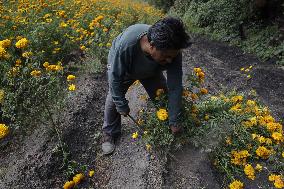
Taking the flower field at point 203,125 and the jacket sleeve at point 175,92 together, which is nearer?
the jacket sleeve at point 175,92

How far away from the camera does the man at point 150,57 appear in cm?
282

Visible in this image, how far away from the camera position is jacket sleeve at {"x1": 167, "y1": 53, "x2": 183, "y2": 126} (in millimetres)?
3334

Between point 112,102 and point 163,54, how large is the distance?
50.0 inches

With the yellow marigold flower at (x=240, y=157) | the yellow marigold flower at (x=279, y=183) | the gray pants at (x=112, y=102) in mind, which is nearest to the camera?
the yellow marigold flower at (x=279, y=183)

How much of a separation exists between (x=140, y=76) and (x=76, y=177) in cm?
133

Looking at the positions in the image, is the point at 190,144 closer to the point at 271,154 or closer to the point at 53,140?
the point at 271,154

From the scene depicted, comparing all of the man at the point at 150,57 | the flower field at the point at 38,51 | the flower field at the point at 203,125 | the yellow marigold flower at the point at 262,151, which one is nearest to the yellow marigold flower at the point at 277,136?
the flower field at the point at 203,125

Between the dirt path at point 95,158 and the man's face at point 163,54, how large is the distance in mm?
1206

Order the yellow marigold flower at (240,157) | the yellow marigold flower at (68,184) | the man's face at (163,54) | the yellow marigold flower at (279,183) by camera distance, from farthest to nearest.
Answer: the yellow marigold flower at (68,184)
the yellow marigold flower at (240,157)
the yellow marigold flower at (279,183)
the man's face at (163,54)

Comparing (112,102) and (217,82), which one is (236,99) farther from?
(217,82)

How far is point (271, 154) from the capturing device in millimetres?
3428

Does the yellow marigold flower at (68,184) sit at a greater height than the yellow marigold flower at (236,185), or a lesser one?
lesser

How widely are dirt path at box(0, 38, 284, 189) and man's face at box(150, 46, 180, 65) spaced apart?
1.21 m

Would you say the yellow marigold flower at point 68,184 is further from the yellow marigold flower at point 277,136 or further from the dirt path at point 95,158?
the yellow marigold flower at point 277,136
